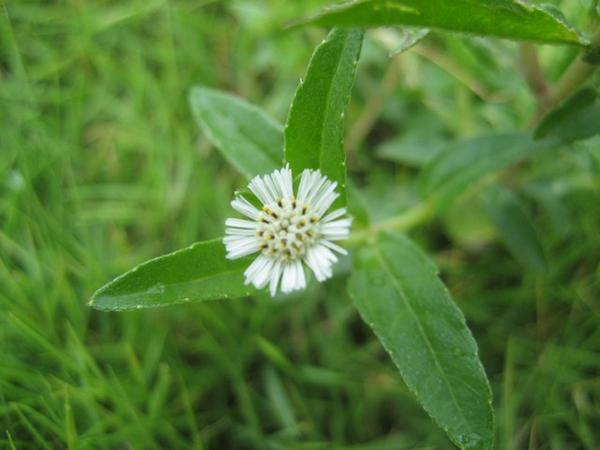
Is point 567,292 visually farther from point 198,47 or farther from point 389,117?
point 198,47

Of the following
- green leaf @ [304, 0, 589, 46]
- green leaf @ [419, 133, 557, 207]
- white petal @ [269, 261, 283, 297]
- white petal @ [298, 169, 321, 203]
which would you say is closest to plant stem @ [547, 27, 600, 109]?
green leaf @ [419, 133, 557, 207]

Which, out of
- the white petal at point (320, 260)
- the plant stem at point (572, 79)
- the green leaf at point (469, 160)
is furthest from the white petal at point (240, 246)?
the plant stem at point (572, 79)

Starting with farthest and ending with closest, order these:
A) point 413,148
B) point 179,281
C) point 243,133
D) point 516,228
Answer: point 413,148 → point 516,228 → point 243,133 → point 179,281

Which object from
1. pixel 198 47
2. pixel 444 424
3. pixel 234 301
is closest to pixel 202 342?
pixel 234 301

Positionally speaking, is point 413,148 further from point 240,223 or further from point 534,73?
point 240,223

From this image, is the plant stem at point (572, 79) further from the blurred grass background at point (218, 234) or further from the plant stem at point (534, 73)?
the blurred grass background at point (218, 234)

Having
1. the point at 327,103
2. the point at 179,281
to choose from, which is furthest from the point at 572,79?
the point at 179,281
